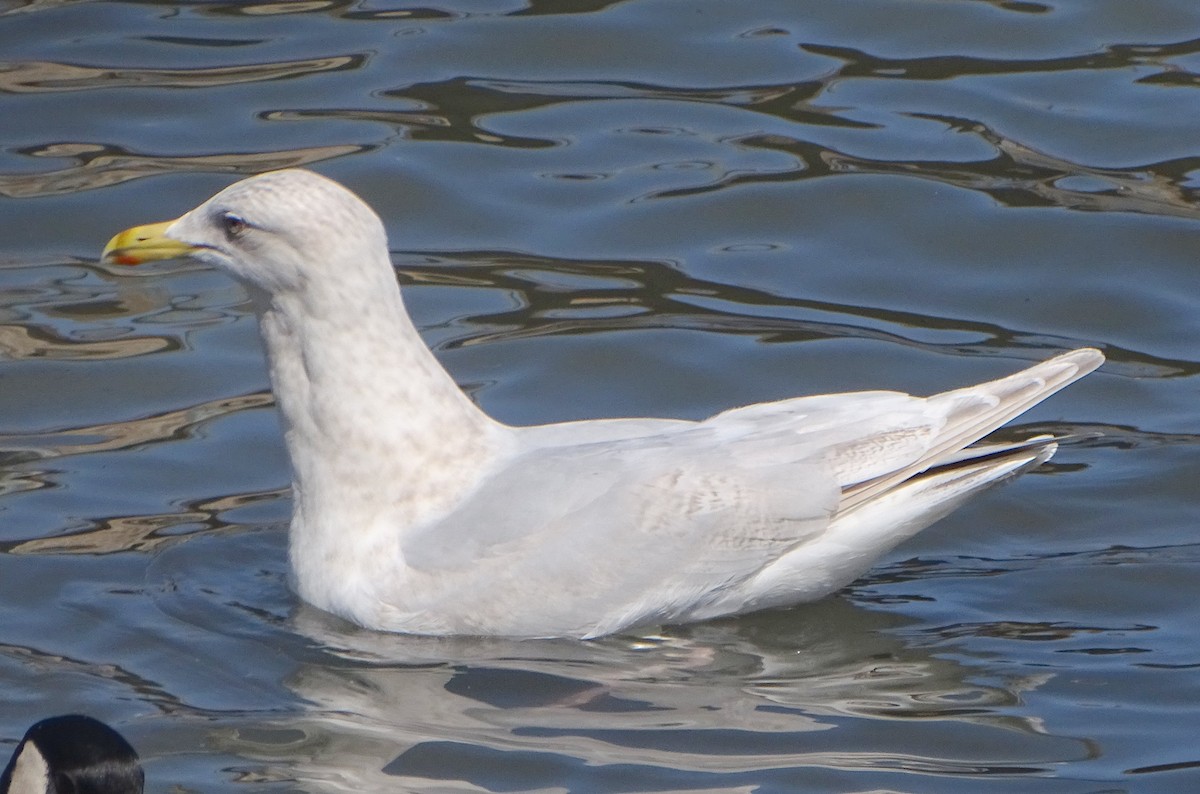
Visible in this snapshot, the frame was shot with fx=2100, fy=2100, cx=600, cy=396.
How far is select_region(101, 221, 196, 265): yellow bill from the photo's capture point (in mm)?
6520

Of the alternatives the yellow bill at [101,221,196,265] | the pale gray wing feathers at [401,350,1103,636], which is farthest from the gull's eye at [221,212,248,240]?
the pale gray wing feathers at [401,350,1103,636]

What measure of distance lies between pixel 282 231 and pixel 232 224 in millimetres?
179

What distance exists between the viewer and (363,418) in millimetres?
6492

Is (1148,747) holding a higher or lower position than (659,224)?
lower

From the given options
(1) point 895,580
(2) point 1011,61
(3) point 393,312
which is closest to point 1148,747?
(1) point 895,580

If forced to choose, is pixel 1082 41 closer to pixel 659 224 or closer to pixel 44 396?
pixel 659 224

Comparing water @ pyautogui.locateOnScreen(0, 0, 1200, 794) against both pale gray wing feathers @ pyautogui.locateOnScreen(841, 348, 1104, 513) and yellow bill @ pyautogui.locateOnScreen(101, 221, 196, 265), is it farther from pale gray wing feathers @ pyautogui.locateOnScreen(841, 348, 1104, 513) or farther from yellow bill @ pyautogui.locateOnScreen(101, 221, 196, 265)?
yellow bill @ pyautogui.locateOnScreen(101, 221, 196, 265)

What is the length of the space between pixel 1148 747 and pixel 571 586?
1696 mm

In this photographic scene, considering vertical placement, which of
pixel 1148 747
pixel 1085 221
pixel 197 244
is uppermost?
pixel 197 244

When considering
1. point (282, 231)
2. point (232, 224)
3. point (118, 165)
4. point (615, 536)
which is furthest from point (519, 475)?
point (118, 165)

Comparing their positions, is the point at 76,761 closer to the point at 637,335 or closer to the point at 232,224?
the point at 232,224

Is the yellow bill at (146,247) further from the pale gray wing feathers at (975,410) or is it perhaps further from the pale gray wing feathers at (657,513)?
the pale gray wing feathers at (975,410)

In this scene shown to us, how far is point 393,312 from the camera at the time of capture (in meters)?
6.50

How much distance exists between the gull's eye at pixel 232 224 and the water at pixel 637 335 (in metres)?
1.17
